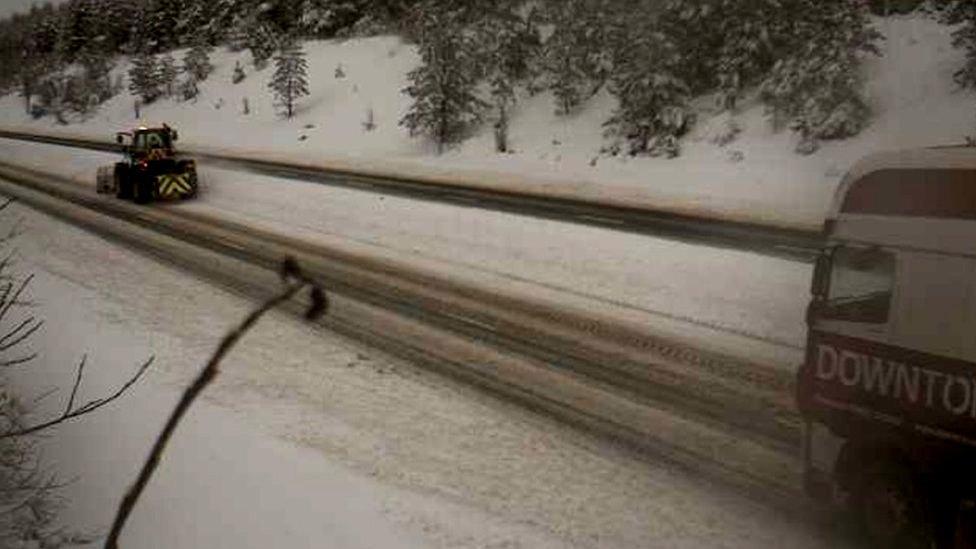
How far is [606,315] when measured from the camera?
14711 mm

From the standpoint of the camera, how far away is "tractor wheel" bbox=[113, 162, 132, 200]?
1079 inches

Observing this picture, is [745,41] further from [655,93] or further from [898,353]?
[898,353]

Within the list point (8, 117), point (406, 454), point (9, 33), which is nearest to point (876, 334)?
point (406, 454)

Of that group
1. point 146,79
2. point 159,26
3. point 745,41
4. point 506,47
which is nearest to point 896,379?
point 745,41

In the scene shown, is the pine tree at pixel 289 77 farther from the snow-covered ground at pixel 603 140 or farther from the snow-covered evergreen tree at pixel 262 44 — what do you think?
the snow-covered evergreen tree at pixel 262 44

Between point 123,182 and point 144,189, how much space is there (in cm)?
116

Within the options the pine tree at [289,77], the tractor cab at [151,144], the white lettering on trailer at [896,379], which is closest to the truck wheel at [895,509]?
the white lettering on trailer at [896,379]

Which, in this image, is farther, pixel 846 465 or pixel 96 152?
pixel 96 152

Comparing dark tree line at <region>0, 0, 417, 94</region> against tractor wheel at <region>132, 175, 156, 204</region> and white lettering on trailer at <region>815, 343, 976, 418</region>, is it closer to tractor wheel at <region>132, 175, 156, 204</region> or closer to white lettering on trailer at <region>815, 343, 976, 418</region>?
tractor wheel at <region>132, 175, 156, 204</region>

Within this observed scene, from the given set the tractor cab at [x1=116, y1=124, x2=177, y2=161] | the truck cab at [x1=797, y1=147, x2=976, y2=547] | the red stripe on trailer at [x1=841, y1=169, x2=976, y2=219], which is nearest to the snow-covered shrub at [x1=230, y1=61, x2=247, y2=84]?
the tractor cab at [x1=116, y1=124, x2=177, y2=161]

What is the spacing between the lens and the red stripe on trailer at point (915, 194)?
6375 millimetres

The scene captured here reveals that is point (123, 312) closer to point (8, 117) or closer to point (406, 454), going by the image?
point (406, 454)

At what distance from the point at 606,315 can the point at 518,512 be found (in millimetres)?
6579

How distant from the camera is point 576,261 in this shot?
60.2 feet
